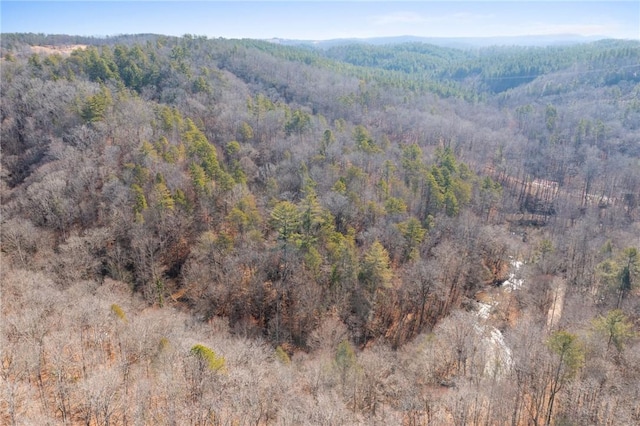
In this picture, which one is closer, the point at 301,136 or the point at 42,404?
the point at 42,404

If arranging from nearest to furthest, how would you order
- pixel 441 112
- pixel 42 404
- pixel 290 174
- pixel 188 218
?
pixel 42 404 → pixel 188 218 → pixel 290 174 → pixel 441 112

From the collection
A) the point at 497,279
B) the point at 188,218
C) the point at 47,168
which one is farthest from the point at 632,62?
the point at 47,168

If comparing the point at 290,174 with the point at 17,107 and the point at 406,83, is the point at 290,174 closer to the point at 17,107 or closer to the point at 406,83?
the point at 17,107

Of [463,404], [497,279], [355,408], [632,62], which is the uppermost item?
[632,62]

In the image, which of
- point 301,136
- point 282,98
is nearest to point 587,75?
point 282,98

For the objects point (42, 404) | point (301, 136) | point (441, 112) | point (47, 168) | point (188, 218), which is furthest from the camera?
point (441, 112)

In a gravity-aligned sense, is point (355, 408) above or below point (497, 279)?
above
